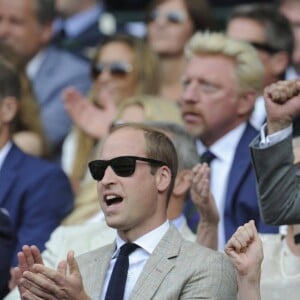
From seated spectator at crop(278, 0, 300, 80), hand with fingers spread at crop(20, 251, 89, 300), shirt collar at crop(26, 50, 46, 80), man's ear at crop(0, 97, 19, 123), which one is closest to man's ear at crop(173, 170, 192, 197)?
man's ear at crop(0, 97, 19, 123)

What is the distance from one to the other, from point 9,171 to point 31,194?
0.20m

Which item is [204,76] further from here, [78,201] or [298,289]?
[298,289]

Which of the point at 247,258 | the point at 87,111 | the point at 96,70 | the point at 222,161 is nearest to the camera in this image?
the point at 247,258

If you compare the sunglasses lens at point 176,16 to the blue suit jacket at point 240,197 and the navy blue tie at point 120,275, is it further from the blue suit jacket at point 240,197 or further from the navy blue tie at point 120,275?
the navy blue tie at point 120,275

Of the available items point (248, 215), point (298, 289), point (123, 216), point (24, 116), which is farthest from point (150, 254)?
point (24, 116)

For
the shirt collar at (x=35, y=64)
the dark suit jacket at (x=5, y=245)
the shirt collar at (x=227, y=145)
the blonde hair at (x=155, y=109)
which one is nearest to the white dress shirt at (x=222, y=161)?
the shirt collar at (x=227, y=145)

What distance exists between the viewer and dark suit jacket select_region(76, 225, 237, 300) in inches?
206

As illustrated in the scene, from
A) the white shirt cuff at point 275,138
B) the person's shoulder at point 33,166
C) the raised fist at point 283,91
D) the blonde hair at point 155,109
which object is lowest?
the person's shoulder at point 33,166

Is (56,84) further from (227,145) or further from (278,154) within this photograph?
(278,154)

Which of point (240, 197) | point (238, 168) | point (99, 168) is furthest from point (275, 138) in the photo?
point (238, 168)

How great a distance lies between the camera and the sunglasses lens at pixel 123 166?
5426mm

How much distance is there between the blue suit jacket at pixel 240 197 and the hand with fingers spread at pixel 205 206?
1.91ft

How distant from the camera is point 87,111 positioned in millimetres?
8656

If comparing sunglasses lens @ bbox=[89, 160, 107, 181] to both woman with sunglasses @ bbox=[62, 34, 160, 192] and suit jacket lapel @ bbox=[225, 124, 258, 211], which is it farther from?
woman with sunglasses @ bbox=[62, 34, 160, 192]
